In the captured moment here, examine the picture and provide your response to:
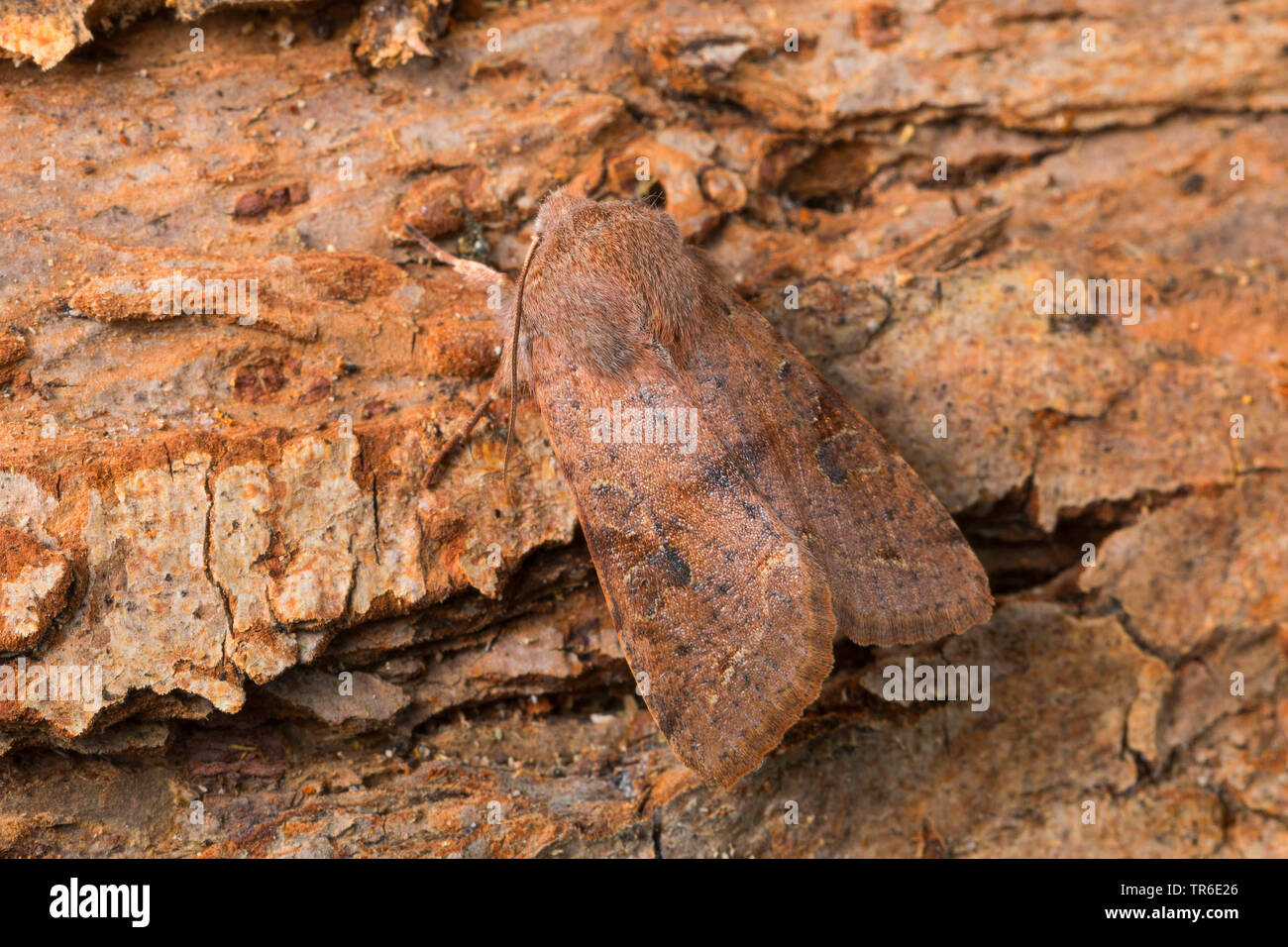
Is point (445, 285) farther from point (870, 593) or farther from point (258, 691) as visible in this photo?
point (870, 593)

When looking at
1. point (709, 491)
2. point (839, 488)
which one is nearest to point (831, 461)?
point (839, 488)

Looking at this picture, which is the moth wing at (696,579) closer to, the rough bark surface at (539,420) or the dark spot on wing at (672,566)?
the dark spot on wing at (672,566)

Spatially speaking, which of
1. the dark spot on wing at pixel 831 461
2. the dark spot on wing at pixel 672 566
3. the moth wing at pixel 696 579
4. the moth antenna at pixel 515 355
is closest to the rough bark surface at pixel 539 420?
the moth antenna at pixel 515 355

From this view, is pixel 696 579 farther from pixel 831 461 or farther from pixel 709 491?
pixel 831 461

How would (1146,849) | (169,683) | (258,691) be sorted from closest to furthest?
(169,683), (258,691), (1146,849)
